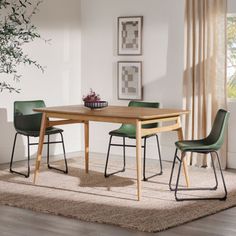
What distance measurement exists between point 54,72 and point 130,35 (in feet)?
3.64

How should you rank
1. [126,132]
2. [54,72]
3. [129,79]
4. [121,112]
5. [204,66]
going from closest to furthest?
[121,112]
[126,132]
[204,66]
[129,79]
[54,72]

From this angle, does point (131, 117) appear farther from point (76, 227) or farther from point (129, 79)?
point (129, 79)

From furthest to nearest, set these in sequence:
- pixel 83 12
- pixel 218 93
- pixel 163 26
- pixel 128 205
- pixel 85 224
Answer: pixel 83 12 → pixel 163 26 → pixel 218 93 → pixel 128 205 → pixel 85 224

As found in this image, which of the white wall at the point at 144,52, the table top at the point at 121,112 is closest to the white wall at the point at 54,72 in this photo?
the white wall at the point at 144,52

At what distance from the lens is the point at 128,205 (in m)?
5.43

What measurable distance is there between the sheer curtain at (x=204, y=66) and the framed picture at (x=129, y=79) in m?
0.71

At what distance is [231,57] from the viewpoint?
7.29 m

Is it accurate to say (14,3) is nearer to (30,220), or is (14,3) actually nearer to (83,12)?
(83,12)

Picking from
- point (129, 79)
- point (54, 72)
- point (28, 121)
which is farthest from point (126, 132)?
point (54, 72)

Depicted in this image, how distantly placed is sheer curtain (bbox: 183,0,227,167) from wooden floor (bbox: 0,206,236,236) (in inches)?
87.9

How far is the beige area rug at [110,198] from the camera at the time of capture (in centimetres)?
503

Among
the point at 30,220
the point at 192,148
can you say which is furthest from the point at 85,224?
the point at 192,148

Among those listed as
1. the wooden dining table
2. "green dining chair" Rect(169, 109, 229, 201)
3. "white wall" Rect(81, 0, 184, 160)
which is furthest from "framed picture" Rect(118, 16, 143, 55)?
"green dining chair" Rect(169, 109, 229, 201)

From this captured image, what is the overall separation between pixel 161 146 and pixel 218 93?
109 centimetres
